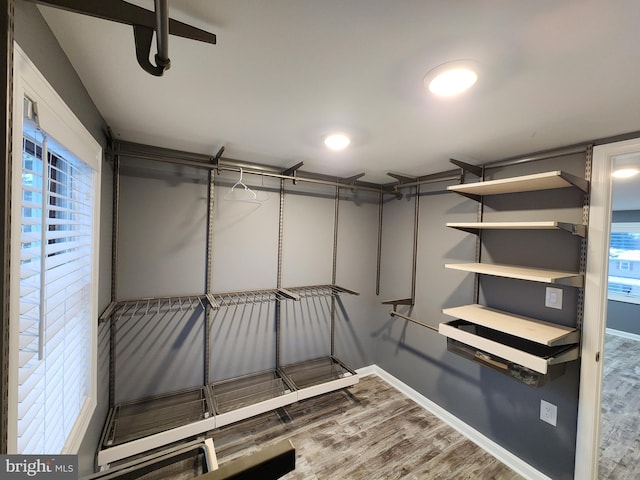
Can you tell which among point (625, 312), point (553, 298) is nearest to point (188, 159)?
point (553, 298)

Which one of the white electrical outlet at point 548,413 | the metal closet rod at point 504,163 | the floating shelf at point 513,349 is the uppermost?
the metal closet rod at point 504,163

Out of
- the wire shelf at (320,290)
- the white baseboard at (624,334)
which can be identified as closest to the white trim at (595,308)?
the wire shelf at (320,290)

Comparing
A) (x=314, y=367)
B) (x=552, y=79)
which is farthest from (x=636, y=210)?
(x=314, y=367)

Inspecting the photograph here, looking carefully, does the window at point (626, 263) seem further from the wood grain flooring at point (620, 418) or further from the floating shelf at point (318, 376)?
the floating shelf at point (318, 376)

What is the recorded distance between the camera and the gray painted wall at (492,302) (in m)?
1.66

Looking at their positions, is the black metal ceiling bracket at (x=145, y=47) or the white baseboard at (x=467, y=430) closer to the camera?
the black metal ceiling bracket at (x=145, y=47)

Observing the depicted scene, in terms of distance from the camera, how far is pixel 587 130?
4.63 ft

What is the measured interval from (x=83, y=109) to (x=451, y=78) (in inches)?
62.6

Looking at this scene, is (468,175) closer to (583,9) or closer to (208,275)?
(583,9)

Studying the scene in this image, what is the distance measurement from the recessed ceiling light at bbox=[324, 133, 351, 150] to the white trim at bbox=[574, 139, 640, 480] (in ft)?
4.85

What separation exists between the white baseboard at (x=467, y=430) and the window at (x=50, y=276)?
8.51ft

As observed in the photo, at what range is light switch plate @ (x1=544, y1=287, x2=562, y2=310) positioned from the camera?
1676mm

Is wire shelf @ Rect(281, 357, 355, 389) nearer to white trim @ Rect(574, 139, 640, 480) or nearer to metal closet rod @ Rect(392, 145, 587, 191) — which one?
white trim @ Rect(574, 139, 640, 480)

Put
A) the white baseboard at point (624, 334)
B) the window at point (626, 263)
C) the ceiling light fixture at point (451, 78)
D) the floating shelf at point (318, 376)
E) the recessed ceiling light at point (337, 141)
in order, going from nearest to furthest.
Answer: the ceiling light fixture at point (451, 78), the recessed ceiling light at point (337, 141), the floating shelf at point (318, 376), the white baseboard at point (624, 334), the window at point (626, 263)
